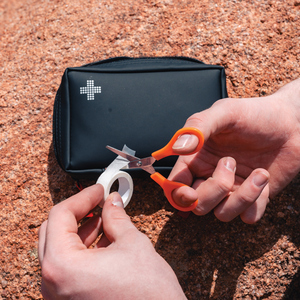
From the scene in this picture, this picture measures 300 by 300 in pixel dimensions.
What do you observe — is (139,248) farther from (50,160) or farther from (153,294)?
(50,160)

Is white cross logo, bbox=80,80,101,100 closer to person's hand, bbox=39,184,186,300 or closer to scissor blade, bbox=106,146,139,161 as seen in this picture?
scissor blade, bbox=106,146,139,161

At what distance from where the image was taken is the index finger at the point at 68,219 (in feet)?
2.98

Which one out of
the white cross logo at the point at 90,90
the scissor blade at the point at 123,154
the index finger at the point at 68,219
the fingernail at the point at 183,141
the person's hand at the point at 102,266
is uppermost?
the white cross logo at the point at 90,90

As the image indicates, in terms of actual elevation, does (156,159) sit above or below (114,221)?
above

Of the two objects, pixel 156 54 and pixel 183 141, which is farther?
pixel 156 54

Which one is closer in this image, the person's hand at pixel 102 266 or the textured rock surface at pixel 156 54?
the person's hand at pixel 102 266

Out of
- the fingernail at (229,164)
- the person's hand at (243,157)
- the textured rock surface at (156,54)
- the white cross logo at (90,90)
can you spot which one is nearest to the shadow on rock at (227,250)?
the textured rock surface at (156,54)

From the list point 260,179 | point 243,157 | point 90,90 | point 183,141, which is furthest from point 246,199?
point 90,90

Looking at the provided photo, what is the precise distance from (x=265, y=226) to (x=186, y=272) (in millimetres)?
506

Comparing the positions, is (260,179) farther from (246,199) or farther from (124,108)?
(124,108)

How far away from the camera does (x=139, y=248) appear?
918 millimetres

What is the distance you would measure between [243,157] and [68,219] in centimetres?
91

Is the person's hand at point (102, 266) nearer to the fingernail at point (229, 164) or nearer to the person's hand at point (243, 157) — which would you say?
the person's hand at point (243, 157)

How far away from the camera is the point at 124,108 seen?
1.38 meters
